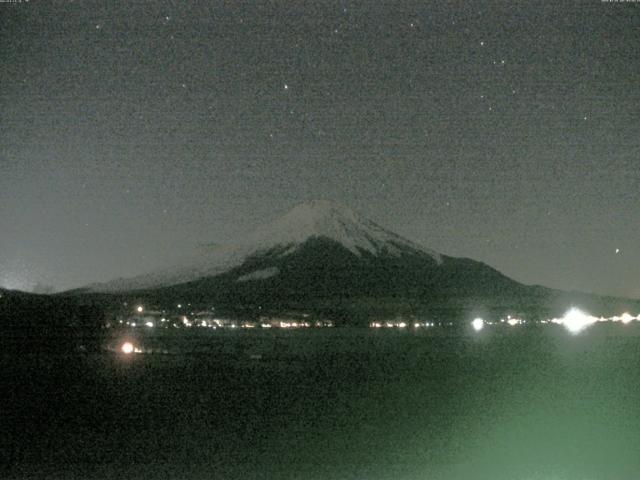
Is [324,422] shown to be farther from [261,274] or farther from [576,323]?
[261,274]

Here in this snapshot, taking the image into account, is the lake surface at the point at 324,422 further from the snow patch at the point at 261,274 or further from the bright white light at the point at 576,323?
the snow patch at the point at 261,274

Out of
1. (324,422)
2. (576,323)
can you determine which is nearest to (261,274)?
(576,323)

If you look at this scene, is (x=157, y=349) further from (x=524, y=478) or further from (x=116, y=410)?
(x=524, y=478)

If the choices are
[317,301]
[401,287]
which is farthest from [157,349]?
[401,287]

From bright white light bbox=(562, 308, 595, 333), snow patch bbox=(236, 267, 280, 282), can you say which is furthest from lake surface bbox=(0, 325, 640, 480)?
snow patch bbox=(236, 267, 280, 282)

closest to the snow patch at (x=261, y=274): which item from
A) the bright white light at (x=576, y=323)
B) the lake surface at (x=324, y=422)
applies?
the bright white light at (x=576, y=323)

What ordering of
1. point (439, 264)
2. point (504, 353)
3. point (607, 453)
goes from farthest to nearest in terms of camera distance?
point (439, 264) < point (504, 353) < point (607, 453)

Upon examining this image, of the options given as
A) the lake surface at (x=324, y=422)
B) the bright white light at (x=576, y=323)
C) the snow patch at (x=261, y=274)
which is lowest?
the lake surface at (x=324, y=422)

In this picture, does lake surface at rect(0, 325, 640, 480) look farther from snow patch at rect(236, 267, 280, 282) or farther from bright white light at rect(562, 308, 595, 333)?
snow patch at rect(236, 267, 280, 282)
